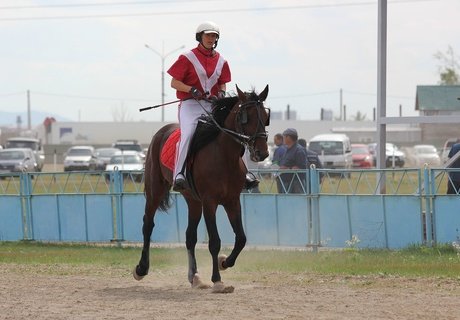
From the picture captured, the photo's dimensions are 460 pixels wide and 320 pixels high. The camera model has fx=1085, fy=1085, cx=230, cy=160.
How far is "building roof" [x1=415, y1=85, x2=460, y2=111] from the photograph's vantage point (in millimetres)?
22281

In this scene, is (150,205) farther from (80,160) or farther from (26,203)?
(80,160)

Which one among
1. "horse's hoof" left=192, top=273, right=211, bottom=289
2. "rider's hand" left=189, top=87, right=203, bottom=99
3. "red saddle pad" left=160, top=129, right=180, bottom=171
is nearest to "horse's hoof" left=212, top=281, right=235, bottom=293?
"horse's hoof" left=192, top=273, right=211, bottom=289

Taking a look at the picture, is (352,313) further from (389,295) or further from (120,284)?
(120,284)

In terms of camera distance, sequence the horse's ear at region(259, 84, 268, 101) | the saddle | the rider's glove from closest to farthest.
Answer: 1. the horse's ear at region(259, 84, 268, 101)
2. the saddle
3. the rider's glove

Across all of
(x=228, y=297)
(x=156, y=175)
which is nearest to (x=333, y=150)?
(x=156, y=175)

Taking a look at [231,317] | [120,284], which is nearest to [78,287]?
[120,284]

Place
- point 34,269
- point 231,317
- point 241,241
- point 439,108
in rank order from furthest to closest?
point 439,108 → point 34,269 → point 241,241 → point 231,317

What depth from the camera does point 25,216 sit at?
20141 mm

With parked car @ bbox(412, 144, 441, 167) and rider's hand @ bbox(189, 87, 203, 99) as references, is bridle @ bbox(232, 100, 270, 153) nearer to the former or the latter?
rider's hand @ bbox(189, 87, 203, 99)

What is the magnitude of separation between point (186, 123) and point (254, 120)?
3.84 ft

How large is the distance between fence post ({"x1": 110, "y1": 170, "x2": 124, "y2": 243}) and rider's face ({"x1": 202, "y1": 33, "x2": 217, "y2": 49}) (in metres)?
6.65

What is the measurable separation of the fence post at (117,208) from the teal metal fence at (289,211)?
0.02 m

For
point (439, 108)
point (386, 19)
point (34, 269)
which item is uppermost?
point (386, 19)

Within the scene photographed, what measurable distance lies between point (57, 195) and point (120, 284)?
694 cm
